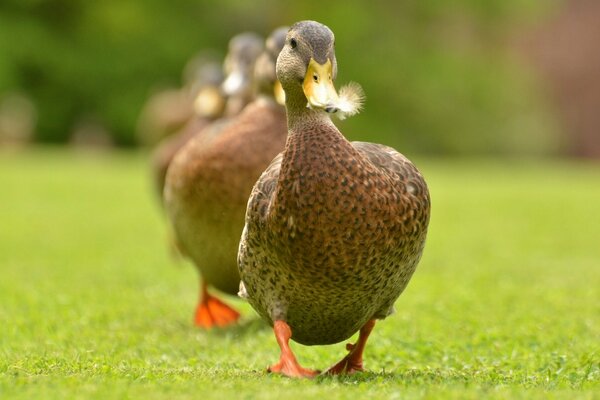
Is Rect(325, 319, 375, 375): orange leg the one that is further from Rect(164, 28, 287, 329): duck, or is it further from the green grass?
Rect(164, 28, 287, 329): duck

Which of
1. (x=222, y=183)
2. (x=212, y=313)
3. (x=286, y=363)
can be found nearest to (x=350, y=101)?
(x=286, y=363)

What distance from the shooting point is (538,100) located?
30.5 meters

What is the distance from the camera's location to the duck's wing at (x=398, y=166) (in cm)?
351

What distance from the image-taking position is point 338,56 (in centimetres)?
2800

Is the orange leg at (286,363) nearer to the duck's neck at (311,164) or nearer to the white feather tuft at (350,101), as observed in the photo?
the duck's neck at (311,164)

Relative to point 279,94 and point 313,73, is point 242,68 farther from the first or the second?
point 313,73

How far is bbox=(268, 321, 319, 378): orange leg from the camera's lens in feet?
11.2

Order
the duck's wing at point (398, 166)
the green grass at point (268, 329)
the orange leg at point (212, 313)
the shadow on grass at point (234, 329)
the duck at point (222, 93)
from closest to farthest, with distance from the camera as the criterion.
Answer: the green grass at point (268, 329) < the duck's wing at point (398, 166) < the shadow on grass at point (234, 329) < the orange leg at point (212, 313) < the duck at point (222, 93)

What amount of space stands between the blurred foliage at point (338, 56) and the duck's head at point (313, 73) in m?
23.8

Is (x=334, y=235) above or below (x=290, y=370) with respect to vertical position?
above

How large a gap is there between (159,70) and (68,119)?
123 inches

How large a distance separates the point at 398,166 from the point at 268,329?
150 centimetres

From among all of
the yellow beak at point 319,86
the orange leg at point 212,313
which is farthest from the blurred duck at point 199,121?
the yellow beak at point 319,86

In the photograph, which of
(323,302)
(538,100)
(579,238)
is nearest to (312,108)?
(323,302)
